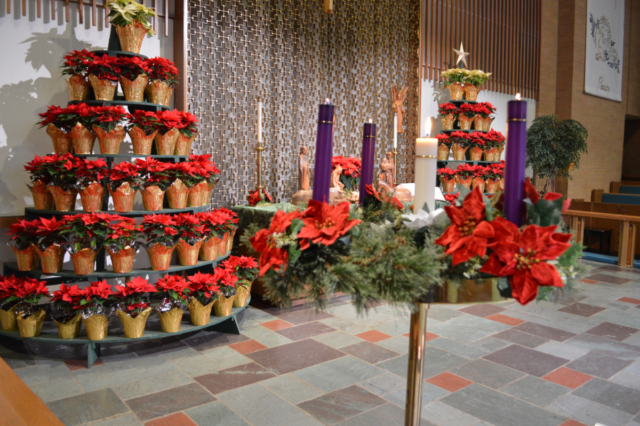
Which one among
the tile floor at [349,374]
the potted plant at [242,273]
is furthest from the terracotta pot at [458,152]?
the potted plant at [242,273]

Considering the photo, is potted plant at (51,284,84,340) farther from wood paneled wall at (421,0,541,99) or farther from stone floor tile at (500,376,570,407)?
wood paneled wall at (421,0,541,99)

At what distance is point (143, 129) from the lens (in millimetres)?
3166

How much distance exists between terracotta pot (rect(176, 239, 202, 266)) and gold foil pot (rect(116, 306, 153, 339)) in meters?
0.41

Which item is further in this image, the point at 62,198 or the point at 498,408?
the point at 62,198

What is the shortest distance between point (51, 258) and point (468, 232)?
2986 millimetres

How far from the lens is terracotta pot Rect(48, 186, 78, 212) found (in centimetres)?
303

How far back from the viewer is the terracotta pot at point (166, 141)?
326 centimetres

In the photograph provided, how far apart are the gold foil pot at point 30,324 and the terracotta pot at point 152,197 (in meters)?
0.91

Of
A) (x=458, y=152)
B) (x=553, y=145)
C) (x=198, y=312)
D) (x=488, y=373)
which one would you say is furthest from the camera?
(x=553, y=145)

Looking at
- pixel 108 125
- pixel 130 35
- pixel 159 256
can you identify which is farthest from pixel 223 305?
pixel 130 35

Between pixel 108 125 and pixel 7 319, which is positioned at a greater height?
pixel 108 125

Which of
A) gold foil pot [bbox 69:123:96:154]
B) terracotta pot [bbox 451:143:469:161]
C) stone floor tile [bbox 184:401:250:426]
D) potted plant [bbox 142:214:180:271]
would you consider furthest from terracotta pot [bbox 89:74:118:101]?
terracotta pot [bbox 451:143:469:161]

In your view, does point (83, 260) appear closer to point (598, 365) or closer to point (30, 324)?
point (30, 324)

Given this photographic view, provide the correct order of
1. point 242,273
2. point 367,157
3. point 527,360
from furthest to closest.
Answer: point 242,273
point 527,360
point 367,157
